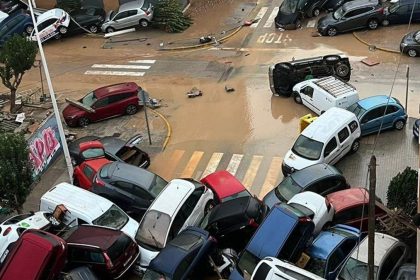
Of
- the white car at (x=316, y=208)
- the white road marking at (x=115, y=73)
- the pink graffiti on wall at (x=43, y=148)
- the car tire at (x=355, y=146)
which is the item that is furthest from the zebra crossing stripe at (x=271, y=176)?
the white road marking at (x=115, y=73)

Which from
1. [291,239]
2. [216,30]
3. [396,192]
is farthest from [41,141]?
[216,30]

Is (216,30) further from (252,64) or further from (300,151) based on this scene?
(300,151)

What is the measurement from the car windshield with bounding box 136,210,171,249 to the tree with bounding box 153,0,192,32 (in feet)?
56.9

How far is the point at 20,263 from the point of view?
14.8 meters

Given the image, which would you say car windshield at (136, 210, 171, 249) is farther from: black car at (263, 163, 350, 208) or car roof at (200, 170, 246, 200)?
black car at (263, 163, 350, 208)

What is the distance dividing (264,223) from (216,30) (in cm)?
1831

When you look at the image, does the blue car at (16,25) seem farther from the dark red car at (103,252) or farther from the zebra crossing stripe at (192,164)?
the dark red car at (103,252)

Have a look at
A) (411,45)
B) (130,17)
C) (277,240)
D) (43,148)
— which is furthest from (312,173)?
(130,17)

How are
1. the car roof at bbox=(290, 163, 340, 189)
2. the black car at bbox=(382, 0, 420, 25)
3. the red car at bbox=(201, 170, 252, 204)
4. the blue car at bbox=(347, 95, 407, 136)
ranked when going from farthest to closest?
the black car at bbox=(382, 0, 420, 25) < the blue car at bbox=(347, 95, 407, 136) < the car roof at bbox=(290, 163, 340, 189) < the red car at bbox=(201, 170, 252, 204)

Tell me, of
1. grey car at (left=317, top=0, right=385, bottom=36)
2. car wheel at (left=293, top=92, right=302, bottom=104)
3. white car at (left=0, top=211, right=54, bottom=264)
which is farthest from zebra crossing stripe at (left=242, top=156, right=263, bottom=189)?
grey car at (left=317, top=0, right=385, bottom=36)

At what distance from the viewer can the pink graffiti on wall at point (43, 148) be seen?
Answer: 66.7 feet

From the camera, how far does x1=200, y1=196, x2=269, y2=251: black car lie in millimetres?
16172

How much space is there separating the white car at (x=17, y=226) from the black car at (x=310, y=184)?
20.8 feet

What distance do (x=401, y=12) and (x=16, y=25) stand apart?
19.7 metres
